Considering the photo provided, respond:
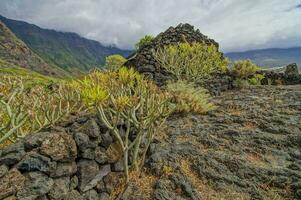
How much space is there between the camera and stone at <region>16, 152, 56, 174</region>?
766cm

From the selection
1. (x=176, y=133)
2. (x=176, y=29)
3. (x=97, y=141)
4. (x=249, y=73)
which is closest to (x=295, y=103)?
(x=176, y=133)

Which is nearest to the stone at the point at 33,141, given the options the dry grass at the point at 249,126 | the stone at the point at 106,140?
the stone at the point at 106,140

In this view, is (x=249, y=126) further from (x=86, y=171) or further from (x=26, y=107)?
(x=26, y=107)

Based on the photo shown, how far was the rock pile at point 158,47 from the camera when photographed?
24281mm

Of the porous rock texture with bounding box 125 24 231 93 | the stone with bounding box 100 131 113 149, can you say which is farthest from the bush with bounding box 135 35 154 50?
the stone with bounding box 100 131 113 149

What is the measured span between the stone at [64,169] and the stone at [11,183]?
91 cm

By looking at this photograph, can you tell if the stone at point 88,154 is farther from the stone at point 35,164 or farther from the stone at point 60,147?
the stone at point 35,164

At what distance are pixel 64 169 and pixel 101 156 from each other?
1.57m

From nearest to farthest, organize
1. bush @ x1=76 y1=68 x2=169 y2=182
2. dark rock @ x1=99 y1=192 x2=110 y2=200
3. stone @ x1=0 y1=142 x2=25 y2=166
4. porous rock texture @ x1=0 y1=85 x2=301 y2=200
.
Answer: stone @ x1=0 y1=142 x2=25 y2=166 < porous rock texture @ x1=0 y1=85 x2=301 y2=200 < dark rock @ x1=99 y1=192 x2=110 y2=200 < bush @ x1=76 y1=68 x2=169 y2=182

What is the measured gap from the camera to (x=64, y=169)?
851 cm

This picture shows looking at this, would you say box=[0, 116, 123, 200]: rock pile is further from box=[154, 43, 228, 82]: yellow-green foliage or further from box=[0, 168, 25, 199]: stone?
box=[154, 43, 228, 82]: yellow-green foliage

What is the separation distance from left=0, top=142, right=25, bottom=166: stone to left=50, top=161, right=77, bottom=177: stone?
36.3 inches

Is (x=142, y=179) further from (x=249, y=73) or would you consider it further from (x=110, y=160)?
(x=249, y=73)

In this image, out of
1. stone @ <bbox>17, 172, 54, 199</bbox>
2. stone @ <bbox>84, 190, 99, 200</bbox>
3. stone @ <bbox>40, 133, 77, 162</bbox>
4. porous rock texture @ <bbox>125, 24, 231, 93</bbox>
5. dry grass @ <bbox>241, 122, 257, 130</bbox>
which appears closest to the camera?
stone @ <bbox>17, 172, 54, 199</bbox>
